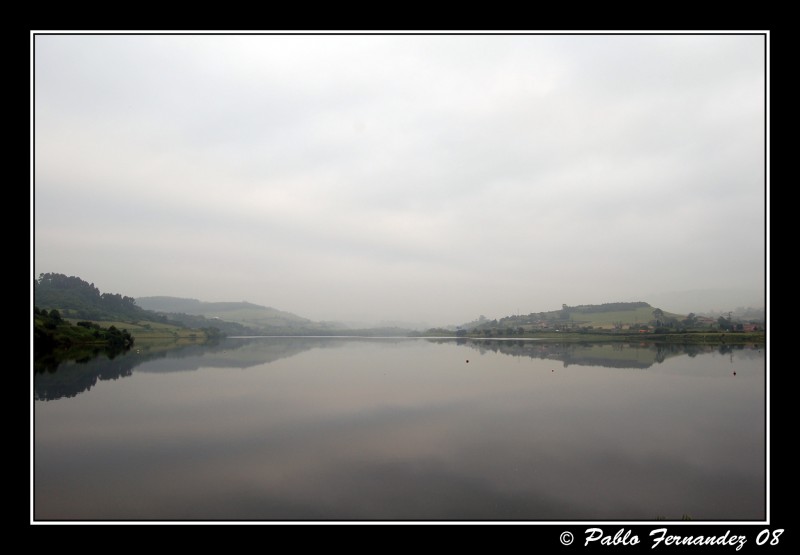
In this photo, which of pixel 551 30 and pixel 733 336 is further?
pixel 733 336

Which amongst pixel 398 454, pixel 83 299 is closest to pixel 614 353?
pixel 398 454

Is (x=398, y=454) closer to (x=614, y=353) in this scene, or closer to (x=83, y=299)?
(x=614, y=353)

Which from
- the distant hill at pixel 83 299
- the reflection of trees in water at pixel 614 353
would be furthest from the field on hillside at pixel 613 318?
the distant hill at pixel 83 299

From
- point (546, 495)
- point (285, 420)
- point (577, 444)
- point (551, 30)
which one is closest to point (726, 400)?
point (577, 444)

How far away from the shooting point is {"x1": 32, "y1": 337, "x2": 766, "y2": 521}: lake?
37.9 feet

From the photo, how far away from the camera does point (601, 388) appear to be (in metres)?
33.6

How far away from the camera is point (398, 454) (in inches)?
622

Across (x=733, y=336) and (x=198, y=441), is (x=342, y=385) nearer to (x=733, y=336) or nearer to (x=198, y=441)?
(x=198, y=441)

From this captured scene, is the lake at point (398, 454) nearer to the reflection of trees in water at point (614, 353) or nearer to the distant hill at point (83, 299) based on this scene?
the reflection of trees in water at point (614, 353)

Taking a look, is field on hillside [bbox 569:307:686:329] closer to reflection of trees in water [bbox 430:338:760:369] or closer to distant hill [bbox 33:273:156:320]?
reflection of trees in water [bbox 430:338:760:369]

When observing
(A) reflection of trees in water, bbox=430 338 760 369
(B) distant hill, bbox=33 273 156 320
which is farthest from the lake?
(B) distant hill, bbox=33 273 156 320

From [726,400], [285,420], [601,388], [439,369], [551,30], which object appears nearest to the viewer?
[551,30]

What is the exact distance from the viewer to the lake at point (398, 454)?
1155 centimetres

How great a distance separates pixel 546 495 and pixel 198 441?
14.2m
